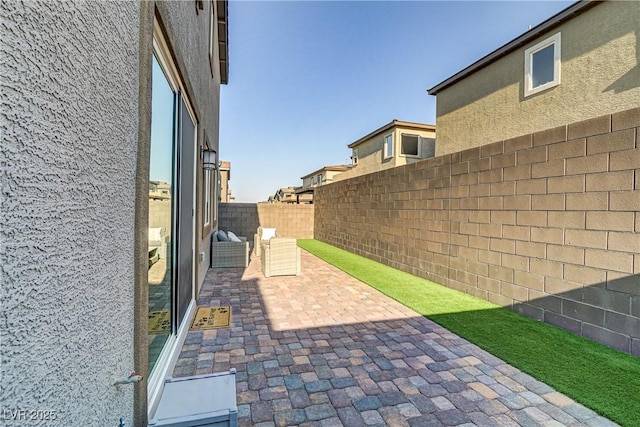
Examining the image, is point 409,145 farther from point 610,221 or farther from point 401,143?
point 610,221

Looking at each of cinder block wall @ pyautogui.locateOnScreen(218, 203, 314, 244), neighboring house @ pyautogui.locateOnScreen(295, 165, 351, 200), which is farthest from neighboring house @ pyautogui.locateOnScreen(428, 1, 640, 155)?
neighboring house @ pyautogui.locateOnScreen(295, 165, 351, 200)

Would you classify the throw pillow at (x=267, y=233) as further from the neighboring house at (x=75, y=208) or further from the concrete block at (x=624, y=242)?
the concrete block at (x=624, y=242)

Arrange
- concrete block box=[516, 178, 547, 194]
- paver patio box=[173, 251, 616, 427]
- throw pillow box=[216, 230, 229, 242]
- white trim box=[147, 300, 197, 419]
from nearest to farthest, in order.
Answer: white trim box=[147, 300, 197, 419]
paver patio box=[173, 251, 616, 427]
concrete block box=[516, 178, 547, 194]
throw pillow box=[216, 230, 229, 242]

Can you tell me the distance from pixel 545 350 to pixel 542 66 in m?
8.54

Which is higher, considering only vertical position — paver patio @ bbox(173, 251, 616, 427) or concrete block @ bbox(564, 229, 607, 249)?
concrete block @ bbox(564, 229, 607, 249)

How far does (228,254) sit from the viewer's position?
7863 mm

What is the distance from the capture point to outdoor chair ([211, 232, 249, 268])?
783 centimetres

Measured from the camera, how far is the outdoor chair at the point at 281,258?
22.5 ft

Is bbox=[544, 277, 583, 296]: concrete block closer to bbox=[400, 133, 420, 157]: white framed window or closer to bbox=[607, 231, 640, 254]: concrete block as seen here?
bbox=[607, 231, 640, 254]: concrete block

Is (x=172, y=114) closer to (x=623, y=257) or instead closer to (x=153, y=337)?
(x=153, y=337)

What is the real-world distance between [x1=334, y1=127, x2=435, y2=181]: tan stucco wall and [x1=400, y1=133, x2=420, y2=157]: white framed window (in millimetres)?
163

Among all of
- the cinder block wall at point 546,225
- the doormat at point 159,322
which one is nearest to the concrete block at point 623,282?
the cinder block wall at point 546,225

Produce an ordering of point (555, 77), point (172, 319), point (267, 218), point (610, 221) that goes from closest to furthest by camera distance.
Result: point (172, 319), point (610, 221), point (555, 77), point (267, 218)

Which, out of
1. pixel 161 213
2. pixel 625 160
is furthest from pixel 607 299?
pixel 161 213
